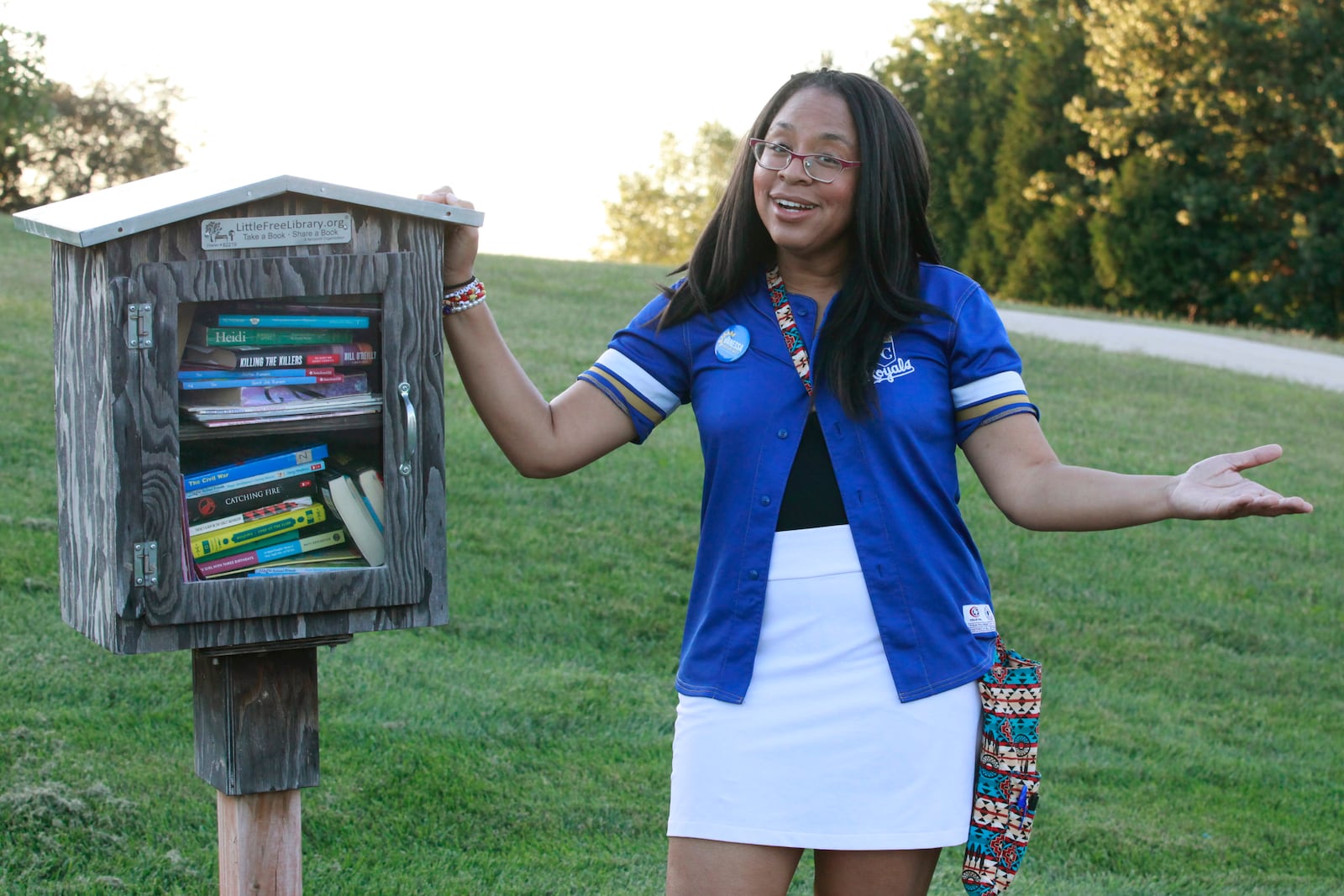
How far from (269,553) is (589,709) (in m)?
2.93

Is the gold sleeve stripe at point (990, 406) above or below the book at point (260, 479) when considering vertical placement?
above

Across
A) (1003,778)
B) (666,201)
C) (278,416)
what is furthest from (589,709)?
(666,201)

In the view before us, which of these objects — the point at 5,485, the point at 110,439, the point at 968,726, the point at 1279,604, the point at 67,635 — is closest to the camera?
the point at 110,439

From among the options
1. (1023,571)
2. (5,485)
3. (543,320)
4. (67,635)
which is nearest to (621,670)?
(67,635)

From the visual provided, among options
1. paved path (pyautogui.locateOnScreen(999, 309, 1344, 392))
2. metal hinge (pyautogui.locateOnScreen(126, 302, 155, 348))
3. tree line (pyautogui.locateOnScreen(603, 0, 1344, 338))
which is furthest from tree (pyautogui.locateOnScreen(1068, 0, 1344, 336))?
metal hinge (pyautogui.locateOnScreen(126, 302, 155, 348))

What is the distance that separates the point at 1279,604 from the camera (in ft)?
23.9

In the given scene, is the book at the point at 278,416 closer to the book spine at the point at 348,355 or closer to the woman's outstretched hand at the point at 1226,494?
the book spine at the point at 348,355

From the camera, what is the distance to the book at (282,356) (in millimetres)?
2240

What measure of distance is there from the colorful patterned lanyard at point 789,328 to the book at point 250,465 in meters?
0.79

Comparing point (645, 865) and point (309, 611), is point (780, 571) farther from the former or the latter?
point (645, 865)

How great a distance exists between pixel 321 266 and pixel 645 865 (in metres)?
2.39

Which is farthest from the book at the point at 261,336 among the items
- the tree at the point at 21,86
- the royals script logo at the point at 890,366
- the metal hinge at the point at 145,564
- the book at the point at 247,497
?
the tree at the point at 21,86

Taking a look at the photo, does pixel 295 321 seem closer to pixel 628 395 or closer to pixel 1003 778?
pixel 628 395

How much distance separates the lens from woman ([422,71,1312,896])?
2.38m
